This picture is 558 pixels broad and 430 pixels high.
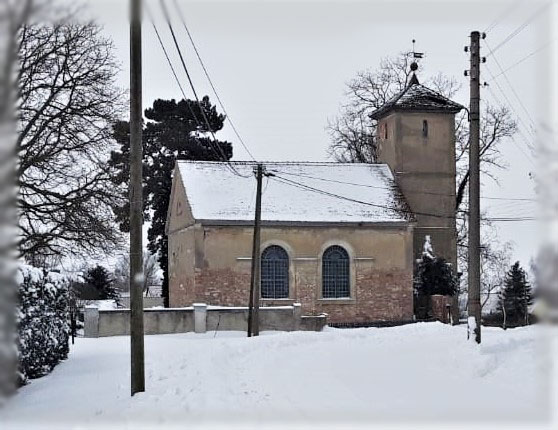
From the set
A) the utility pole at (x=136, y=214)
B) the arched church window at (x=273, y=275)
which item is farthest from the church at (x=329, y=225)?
the utility pole at (x=136, y=214)

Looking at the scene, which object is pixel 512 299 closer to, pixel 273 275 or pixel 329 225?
pixel 329 225

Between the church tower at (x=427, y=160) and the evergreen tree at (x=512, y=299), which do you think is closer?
the evergreen tree at (x=512, y=299)

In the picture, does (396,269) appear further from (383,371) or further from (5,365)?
(5,365)

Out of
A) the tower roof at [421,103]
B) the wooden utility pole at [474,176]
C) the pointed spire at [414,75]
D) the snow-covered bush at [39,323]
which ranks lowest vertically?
the snow-covered bush at [39,323]

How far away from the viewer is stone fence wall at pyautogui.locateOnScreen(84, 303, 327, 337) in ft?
95.7

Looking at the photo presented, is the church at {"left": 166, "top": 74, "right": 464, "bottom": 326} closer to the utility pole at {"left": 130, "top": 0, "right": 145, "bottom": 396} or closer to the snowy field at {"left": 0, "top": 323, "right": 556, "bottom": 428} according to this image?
the snowy field at {"left": 0, "top": 323, "right": 556, "bottom": 428}

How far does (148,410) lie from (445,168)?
35.4 metres

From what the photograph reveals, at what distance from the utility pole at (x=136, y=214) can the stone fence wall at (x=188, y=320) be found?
56.1 ft

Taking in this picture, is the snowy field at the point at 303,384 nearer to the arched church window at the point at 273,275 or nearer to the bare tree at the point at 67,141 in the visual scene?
the bare tree at the point at 67,141

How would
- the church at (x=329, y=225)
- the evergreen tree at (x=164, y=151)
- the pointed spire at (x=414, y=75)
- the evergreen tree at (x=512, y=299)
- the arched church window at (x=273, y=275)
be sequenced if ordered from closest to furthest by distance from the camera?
the church at (x=329, y=225)
the arched church window at (x=273, y=275)
the evergreen tree at (x=512, y=299)
the pointed spire at (x=414, y=75)
the evergreen tree at (x=164, y=151)

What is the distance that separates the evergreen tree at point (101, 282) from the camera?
46.4 m

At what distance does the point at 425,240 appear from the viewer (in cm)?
4175

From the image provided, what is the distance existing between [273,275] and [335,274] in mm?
3097

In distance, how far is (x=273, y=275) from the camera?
37.7 metres
